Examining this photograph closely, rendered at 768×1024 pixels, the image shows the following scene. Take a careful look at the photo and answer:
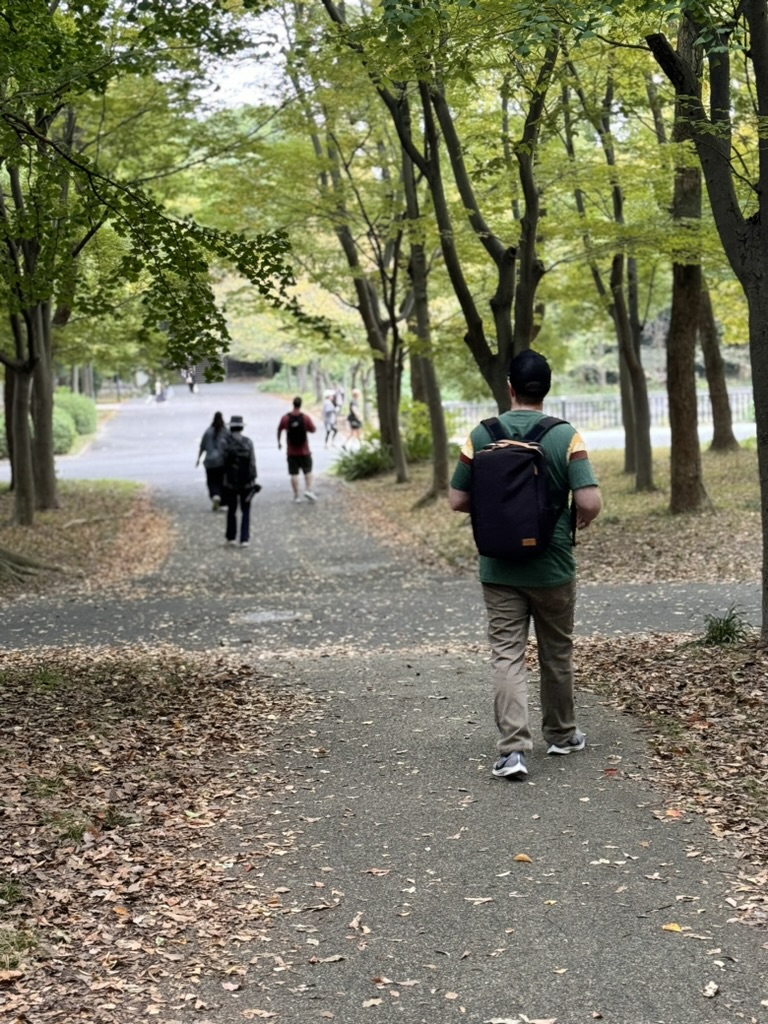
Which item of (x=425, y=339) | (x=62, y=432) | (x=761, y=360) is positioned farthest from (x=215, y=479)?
(x=62, y=432)

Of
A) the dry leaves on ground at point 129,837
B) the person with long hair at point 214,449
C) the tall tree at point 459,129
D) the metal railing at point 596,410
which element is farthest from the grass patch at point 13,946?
the metal railing at point 596,410

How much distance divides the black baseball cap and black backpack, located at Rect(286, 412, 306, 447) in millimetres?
15914

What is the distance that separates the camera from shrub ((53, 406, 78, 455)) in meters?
36.8

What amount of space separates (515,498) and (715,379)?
59.6ft

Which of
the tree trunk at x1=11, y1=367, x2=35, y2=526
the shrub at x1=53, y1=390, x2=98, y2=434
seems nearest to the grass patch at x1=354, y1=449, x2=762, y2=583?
the tree trunk at x1=11, y1=367, x2=35, y2=526

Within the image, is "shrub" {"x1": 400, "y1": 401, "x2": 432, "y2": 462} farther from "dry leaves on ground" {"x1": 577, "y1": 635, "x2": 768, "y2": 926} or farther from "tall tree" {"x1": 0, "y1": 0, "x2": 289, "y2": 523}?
"dry leaves on ground" {"x1": 577, "y1": 635, "x2": 768, "y2": 926}

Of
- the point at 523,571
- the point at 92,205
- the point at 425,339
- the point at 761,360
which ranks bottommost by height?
the point at 523,571

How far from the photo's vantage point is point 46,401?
21.3 metres

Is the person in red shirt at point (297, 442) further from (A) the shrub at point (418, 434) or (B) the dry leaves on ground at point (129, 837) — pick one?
(B) the dry leaves on ground at point (129, 837)

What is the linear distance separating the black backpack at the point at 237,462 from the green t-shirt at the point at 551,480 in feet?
35.7

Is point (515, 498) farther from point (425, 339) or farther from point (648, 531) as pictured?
point (425, 339)

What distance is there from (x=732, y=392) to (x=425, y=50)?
3500 centimetres

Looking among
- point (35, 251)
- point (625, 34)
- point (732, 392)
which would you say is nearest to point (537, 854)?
point (625, 34)

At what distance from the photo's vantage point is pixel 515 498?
5133 mm
